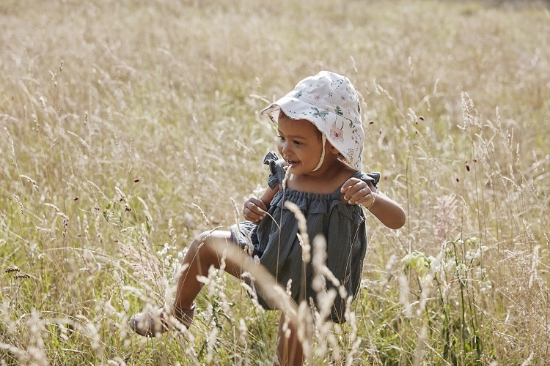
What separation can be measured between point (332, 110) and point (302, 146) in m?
0.16

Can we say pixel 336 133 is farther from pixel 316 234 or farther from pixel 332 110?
pixel 316 234

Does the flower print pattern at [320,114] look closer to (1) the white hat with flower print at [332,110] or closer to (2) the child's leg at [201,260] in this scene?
(1) the white hat with flower print at [332,110]

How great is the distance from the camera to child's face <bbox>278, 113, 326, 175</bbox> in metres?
2.23

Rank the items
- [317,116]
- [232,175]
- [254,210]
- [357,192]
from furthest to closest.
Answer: [232,175] → [254,210] → [317,116] → [357,192]

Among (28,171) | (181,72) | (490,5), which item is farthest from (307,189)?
(490,5)

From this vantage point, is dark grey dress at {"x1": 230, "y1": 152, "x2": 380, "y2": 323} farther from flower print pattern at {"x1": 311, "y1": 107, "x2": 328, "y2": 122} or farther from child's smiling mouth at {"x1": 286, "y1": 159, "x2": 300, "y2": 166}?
flower print pattern at {"x1": 311, "y1": 107, "x2": 328, "y2": 122}

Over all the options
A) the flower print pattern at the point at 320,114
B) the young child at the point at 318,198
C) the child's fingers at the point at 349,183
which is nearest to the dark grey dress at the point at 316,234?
the young child at the point at 318,198

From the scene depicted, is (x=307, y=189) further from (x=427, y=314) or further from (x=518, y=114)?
(x=518, y=114)

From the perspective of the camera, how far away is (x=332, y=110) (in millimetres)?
2230

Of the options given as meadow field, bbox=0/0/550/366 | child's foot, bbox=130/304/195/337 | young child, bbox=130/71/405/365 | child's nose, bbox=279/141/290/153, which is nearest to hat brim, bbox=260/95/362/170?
young child, bbox=130/71/405/365

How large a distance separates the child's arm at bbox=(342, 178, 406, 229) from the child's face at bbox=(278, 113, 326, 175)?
0.17 m

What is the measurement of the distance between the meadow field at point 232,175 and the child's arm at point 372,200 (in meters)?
0.17

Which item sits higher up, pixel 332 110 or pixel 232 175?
pixel 332 110

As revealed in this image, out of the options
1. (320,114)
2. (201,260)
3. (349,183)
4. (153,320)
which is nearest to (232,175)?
(201,260)
